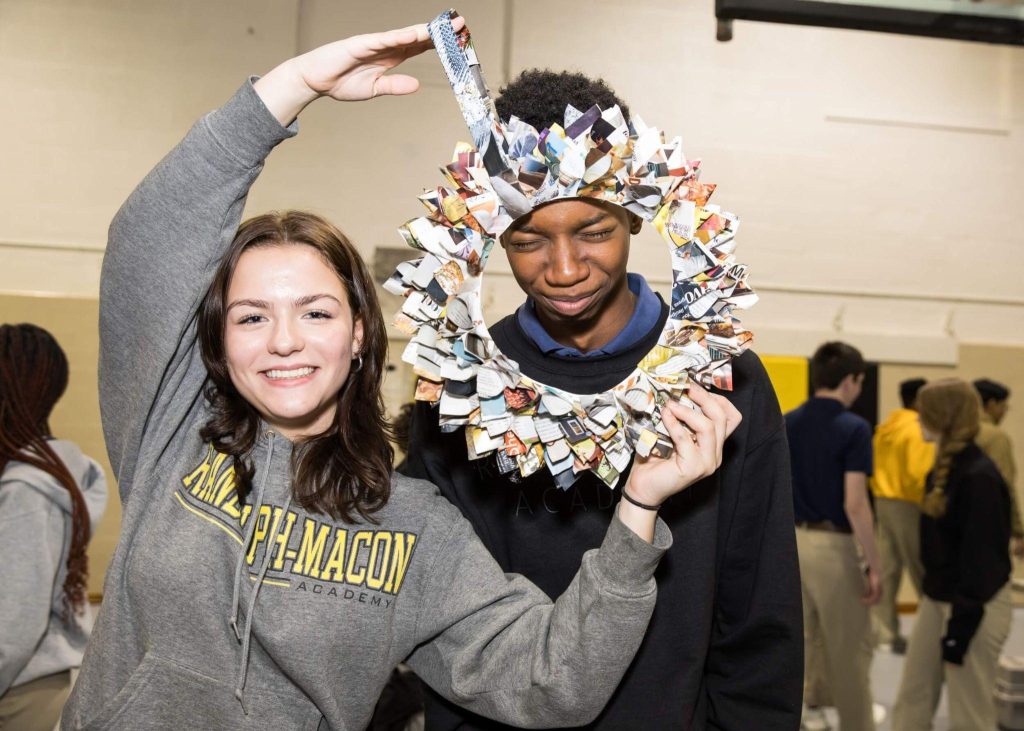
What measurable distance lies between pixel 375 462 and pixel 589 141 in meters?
0.60

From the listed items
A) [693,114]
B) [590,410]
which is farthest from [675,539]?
[693,114]

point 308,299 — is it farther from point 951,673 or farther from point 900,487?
point 900,487

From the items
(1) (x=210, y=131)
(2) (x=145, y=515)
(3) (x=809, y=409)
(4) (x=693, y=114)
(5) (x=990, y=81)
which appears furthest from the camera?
(5) (x=990, y=81)

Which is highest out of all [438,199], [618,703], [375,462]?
[438,199]

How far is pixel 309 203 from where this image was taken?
20.5 feet

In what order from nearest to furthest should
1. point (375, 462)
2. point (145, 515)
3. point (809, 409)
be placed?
1. point (145, 515)
2. point (375, 462)
3. point (809, 409)

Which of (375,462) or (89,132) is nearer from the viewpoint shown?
(375,462)

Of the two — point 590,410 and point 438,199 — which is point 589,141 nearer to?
point 438,199

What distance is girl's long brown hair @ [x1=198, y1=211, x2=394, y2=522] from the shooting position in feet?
4.95

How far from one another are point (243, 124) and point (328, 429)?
52 cm

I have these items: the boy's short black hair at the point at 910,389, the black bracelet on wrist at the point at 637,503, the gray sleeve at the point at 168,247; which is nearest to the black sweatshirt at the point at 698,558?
the black bracelet on wrist at the point at 637,503

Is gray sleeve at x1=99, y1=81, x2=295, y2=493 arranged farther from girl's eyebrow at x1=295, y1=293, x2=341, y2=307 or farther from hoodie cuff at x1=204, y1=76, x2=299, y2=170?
girl's eyebrow at x1=295, y1=293, x2=341, y2=307

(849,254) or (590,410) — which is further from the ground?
(849,254)

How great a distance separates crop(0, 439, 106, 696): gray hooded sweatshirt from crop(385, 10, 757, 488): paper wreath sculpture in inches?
49.6
